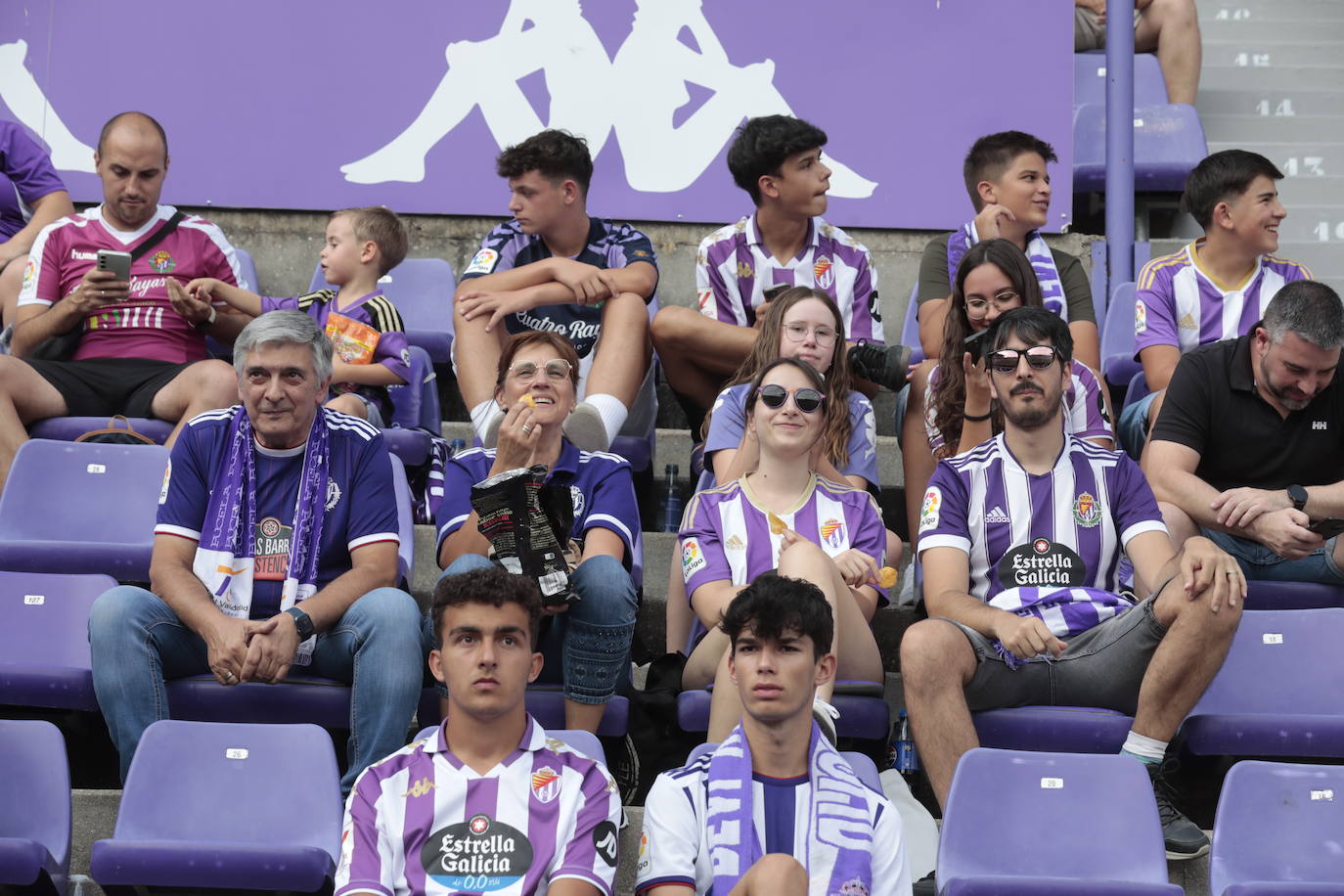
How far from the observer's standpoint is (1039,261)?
16.6 feet

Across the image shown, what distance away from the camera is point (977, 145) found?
532 cm

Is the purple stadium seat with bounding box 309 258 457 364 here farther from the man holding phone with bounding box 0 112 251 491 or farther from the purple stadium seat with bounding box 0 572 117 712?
the purple stadium seat with bounding box 0 572 117 712

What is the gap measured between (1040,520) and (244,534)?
1.74 metres

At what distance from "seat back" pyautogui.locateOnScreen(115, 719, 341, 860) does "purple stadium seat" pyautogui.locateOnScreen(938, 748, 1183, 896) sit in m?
1.16

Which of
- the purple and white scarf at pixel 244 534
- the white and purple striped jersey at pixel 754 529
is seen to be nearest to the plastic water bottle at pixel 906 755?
the white and purple striped jersey at pixel 754 529

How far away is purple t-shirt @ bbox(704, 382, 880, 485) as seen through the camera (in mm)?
4336

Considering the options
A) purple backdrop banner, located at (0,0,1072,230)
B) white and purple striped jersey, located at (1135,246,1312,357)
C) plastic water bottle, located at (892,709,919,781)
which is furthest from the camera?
purple backdrop banner, located at (0,0,1072,230)

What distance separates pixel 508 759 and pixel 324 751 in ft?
1.34

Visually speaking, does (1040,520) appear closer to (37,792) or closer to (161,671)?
(161,671)

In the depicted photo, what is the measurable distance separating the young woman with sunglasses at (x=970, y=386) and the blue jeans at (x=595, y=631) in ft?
3.63

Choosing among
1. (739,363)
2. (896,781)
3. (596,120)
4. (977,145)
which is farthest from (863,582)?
(596,120)

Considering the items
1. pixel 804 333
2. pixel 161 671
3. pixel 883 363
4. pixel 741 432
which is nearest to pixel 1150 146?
pixel 883 363

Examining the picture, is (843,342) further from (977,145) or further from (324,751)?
(324,751)

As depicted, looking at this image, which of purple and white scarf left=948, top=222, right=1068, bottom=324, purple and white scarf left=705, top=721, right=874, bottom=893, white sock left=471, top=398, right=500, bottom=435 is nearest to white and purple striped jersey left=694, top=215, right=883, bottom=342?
purple and white scarf left=948, top=222, right=1068, bottom=324
